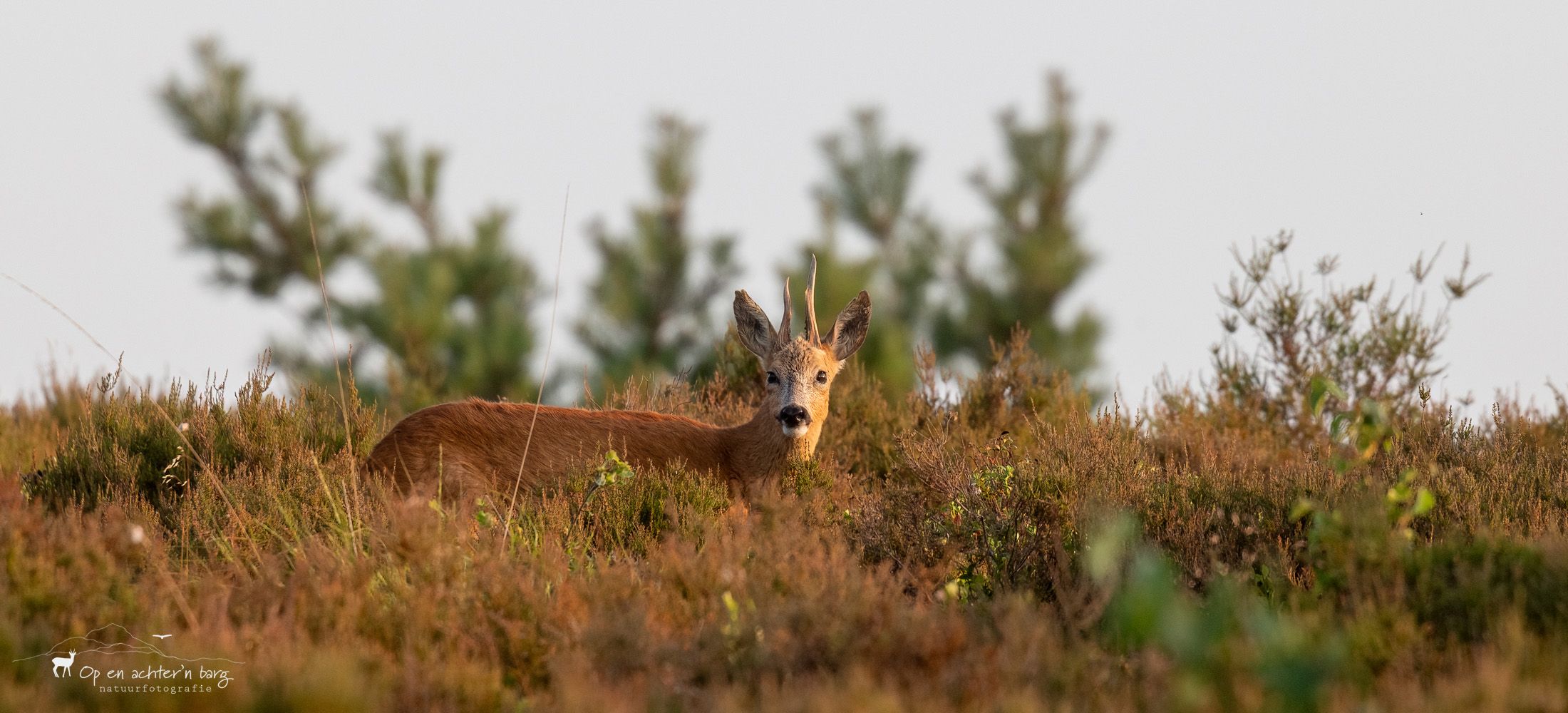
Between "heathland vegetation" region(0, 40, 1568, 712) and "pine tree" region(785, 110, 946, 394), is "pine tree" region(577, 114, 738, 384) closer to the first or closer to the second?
"pine tree" region(785, 110, 946, 394)

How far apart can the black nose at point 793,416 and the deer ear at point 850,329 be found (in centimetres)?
94

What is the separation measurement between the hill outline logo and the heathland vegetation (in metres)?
0.07

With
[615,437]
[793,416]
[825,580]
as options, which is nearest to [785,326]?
[793,416]

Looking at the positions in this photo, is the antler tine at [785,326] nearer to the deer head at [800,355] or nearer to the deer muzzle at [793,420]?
the deer head at [800,355]

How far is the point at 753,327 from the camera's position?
8.84m

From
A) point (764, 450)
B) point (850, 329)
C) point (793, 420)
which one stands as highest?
point (850, 329)

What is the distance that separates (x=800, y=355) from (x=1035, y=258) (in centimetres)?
1748

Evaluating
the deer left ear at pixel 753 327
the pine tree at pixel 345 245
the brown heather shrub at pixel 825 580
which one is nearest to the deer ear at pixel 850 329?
the deer left ear at pixel 753 327

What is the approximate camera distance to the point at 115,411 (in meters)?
9.19

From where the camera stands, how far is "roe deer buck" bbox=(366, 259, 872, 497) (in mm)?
7723

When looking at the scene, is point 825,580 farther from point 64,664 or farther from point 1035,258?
point 1035,258

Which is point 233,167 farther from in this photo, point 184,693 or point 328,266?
point 184,693

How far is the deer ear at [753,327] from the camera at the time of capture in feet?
28.5

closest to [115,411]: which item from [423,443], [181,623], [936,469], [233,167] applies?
[423,443]
